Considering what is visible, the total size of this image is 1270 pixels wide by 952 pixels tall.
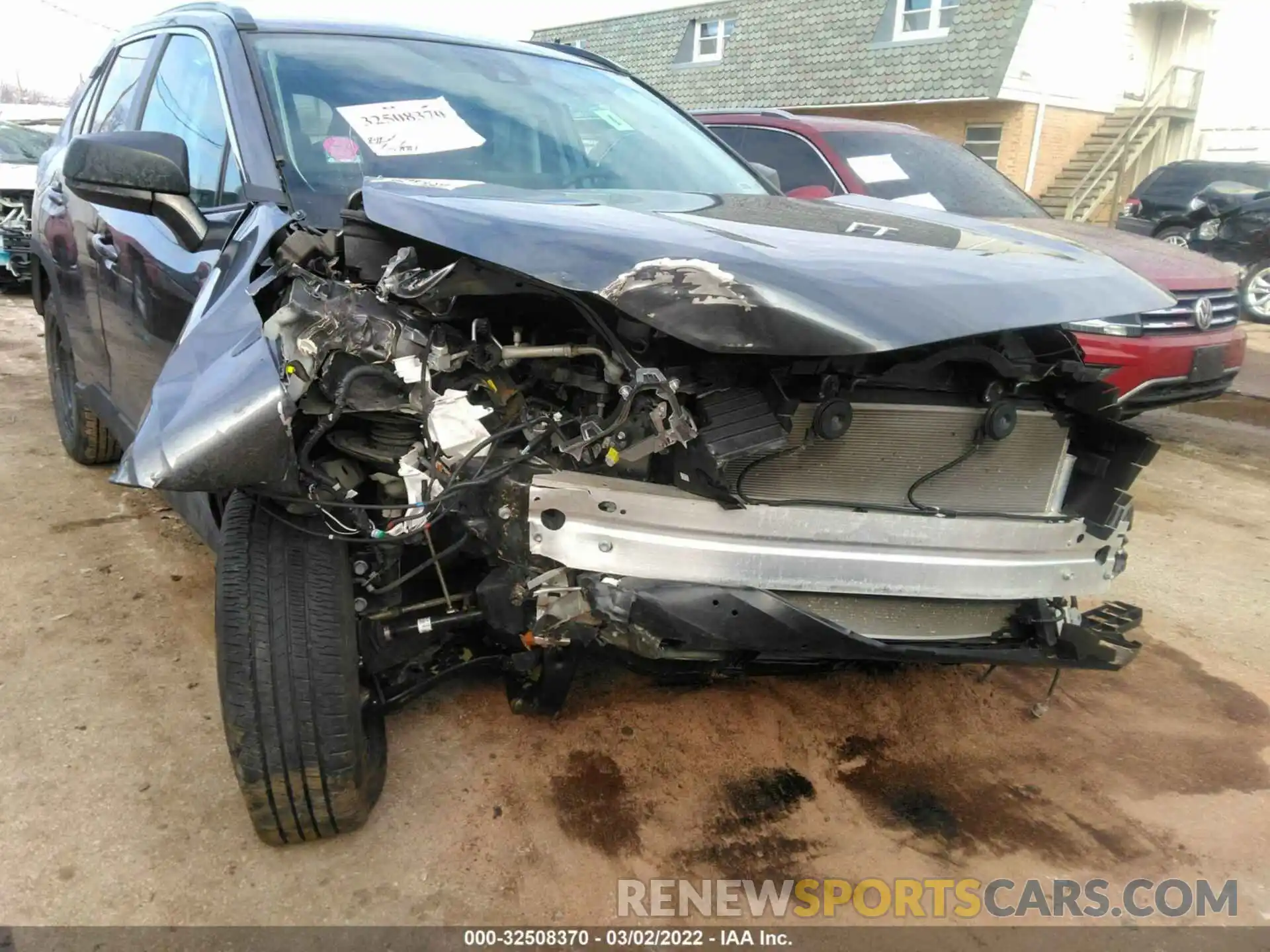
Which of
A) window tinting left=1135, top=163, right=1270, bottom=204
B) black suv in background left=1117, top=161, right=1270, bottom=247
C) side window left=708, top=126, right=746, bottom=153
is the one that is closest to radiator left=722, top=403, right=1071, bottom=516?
side window left=708, top=126, right=746, bottom=153

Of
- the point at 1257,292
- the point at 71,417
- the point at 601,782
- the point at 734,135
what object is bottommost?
the point at 1257,292

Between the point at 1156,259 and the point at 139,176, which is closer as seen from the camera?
the point at 139,176

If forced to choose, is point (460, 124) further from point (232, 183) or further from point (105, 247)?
point (105, 247)

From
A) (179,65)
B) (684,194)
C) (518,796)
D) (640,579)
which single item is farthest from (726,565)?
(179,65)

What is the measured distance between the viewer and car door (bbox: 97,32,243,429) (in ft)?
8.38

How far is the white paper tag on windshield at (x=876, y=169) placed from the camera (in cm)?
589

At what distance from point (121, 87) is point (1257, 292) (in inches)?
475

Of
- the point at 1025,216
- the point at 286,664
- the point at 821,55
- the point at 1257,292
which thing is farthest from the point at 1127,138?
the point at 286,664

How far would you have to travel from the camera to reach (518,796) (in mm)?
2379

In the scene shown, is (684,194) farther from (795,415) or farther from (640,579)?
(640,579)

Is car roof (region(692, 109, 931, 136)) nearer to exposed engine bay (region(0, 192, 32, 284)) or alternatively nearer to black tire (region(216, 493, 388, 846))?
black tire (region(216, 493, 388, 846))

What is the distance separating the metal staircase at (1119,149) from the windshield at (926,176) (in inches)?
491

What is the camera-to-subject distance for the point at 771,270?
5.53 ft

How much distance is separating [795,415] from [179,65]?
2.46 m
